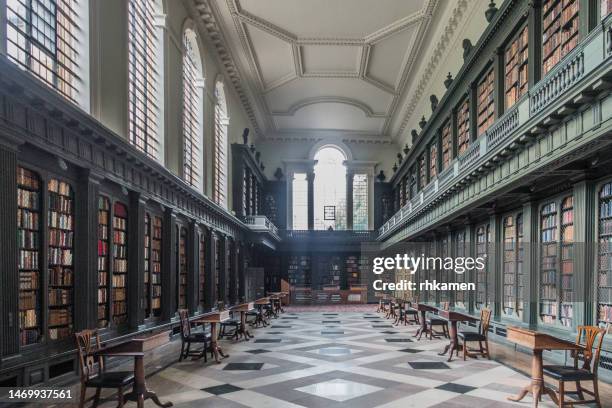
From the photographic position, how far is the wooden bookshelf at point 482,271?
12.4 meters

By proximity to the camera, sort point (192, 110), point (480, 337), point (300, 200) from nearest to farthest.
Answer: point (480, 337) → point (192, 110) → point (300, 200)

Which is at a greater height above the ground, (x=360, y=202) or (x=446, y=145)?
(x=446, y=145)

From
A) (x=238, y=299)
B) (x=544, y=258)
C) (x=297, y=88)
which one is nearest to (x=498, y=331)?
(x=544, y=258)

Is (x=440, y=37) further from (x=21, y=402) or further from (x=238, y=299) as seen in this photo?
(x=21, y=402)

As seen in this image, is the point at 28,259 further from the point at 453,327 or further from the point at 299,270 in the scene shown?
the point at 299,270

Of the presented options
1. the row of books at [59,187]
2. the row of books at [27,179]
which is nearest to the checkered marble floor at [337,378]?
the row of books at [59,187]

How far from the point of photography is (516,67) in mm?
10016

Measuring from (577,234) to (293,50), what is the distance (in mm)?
13736

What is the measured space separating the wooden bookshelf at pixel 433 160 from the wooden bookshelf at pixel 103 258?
11.3 meters

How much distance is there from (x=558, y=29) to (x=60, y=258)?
8175 millimetres

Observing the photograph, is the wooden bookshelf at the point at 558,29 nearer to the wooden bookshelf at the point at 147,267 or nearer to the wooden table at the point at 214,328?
the wooden table at the point at 214,328

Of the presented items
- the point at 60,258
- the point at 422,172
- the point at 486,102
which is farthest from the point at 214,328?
the point at 422,172

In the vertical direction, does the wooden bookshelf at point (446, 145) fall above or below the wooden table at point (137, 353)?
above

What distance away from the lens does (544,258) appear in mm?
9297
